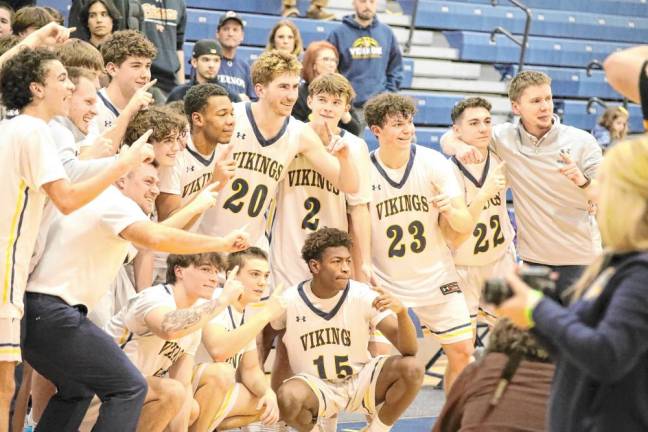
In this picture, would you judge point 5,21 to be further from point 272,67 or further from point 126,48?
point 272,67

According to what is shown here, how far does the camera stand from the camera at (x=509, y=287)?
105 inches

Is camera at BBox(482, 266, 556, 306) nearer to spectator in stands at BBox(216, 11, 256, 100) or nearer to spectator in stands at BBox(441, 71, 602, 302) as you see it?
spectator in stands at BBox(441, 71, 602, 302)

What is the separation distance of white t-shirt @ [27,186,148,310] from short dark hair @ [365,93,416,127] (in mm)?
2336

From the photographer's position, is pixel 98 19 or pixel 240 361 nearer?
pixel 240 361

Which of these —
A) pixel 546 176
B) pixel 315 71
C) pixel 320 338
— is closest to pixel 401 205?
pixel 546 176

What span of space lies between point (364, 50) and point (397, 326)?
3.69 meters

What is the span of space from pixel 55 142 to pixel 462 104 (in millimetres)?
3034

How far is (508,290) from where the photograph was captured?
269 cm

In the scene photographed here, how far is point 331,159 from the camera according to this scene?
6344mm

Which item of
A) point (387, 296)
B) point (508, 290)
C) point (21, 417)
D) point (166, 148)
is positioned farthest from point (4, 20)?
point (508, 290)

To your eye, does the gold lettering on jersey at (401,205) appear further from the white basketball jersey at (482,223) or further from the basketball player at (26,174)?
the basketball player at (26,174)

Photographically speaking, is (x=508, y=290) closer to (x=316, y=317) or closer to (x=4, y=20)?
(x=316, y=317)

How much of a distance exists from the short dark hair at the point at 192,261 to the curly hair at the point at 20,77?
116 cm

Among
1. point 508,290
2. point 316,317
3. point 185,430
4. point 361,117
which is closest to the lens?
point 508,290
